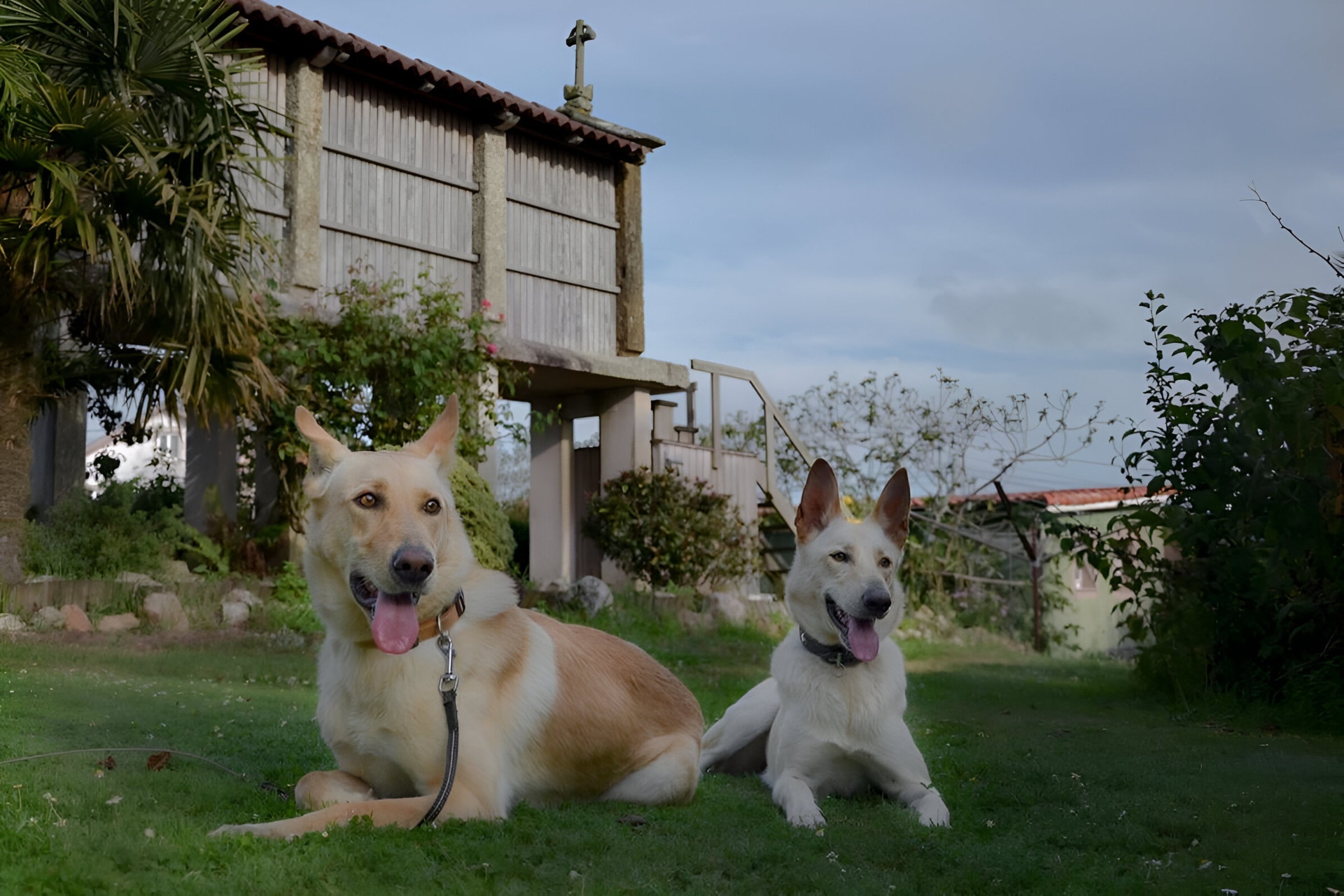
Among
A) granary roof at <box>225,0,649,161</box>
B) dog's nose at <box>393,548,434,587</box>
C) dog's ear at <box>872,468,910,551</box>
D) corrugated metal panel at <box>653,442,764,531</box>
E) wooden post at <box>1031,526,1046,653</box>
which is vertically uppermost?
granary roof at <box>225,0,649,161</box>

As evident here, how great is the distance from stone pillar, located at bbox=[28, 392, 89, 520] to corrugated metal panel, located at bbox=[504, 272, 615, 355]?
5.22m

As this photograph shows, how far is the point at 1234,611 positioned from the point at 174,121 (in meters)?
10.1

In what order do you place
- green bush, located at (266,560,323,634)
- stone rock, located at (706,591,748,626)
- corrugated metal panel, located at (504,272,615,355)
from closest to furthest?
green bush, located at (266,560,323,634) → stone rock, located at (706,591,748,626) → corrugated metal panel, located at (504,272,615,355)

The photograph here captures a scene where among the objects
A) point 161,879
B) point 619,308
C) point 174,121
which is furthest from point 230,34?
point 161,879

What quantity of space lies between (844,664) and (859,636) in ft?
0.71

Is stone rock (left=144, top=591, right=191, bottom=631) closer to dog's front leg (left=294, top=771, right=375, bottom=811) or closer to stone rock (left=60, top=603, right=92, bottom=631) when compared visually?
stone rock (left=60, top=603, right=92, bottom=631)

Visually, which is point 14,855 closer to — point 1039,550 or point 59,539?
point 59,539

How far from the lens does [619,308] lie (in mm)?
16812

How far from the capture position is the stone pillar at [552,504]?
666 inches

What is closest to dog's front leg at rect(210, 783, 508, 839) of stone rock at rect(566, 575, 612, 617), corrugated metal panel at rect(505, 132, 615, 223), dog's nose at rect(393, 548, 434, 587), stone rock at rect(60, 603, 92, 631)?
dog's nose at rect(393, 548, 434, 587)

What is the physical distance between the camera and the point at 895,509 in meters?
5.25

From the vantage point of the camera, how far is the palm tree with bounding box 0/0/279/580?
932 cm

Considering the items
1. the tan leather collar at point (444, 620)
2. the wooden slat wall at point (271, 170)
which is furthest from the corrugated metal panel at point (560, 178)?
the tan leather collar at point (444, 620)

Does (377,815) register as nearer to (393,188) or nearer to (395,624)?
(395,624)
